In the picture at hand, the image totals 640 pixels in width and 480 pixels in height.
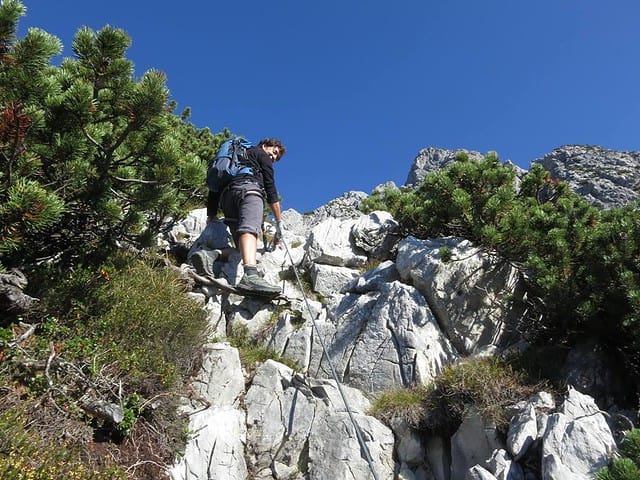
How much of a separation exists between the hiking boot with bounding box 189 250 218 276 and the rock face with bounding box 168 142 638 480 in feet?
0.72

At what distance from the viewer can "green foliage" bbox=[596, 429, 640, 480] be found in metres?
3.01

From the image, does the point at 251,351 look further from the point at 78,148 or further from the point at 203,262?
the point at 78,148

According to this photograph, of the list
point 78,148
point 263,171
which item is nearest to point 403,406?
point 78,148

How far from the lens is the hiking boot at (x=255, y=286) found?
7.26m

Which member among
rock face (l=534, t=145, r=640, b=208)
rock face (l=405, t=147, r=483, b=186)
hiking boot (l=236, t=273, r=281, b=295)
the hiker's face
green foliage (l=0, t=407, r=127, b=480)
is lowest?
green foliage (l=0, t=407, r=127, b=480)

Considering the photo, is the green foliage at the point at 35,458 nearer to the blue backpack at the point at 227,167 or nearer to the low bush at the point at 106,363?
the low bush at the point at 106,363

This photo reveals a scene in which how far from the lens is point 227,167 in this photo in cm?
795

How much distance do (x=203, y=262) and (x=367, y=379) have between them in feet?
12.0

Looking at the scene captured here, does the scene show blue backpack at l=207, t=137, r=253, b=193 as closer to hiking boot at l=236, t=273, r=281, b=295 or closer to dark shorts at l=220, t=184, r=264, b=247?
dark shorts at l=220, t=184, r=264, b=247

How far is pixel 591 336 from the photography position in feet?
17.1

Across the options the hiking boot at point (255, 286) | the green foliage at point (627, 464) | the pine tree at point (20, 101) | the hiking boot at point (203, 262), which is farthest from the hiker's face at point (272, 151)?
the green foliage at point (627, 464)

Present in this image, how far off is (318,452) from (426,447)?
131 centimetres

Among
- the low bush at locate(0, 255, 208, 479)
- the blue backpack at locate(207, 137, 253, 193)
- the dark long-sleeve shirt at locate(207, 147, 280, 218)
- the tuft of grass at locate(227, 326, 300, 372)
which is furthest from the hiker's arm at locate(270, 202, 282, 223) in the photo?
the low bush at locate(0, 255, 208, 479)

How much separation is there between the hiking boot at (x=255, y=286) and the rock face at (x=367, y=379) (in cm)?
37
